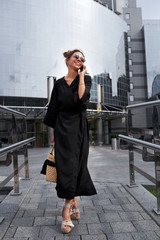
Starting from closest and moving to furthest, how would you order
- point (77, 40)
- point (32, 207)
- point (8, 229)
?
point (8, 229) < point (32, 207) < point (77, 40)

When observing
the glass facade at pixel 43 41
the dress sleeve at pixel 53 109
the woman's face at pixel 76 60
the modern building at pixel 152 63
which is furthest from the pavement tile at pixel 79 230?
the modern building at pixel 152 63

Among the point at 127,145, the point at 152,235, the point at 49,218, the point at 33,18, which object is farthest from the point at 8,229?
the point at 33,18

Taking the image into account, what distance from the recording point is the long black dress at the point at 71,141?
89.7 inches

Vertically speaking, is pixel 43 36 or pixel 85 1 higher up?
pixel 85 1

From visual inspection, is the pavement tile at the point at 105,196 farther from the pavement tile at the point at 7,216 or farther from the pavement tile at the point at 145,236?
the pavement tile at the point at 7,216

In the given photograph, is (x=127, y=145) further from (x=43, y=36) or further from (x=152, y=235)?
(x=43, y=36)

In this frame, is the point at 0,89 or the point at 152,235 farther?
the point at 0,89

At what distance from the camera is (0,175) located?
8.27ft

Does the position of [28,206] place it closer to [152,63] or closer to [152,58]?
[152,63]

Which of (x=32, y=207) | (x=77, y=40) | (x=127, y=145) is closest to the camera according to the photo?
(x=32, y=207)

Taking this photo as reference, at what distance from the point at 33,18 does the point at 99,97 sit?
13.8 m

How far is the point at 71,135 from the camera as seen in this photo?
233cm

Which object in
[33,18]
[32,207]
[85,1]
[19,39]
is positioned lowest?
[32,207]

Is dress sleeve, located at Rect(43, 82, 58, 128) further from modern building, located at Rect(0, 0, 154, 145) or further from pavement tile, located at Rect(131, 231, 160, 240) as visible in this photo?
modern building, located at Rect(0, 0, 154, 145)
